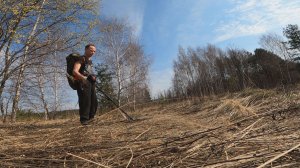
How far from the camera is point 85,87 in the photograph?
4.09 meters

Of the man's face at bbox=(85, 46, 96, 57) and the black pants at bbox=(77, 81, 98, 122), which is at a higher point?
the man's face at bbox=(85, 46, 96, 57)

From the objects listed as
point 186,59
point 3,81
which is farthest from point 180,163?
point 186,59

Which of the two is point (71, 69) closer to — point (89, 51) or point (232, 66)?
point (89, 51)

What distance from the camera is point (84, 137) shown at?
8.39ft

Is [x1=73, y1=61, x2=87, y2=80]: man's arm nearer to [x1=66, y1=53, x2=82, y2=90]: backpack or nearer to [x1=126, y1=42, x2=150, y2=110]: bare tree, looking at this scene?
[x1=66, y1=53, x2=82, y2=90]: backpack

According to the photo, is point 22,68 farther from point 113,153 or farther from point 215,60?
point 215,60

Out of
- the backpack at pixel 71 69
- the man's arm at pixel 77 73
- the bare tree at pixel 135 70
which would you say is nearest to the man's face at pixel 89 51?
the backpack at pixel 71 69

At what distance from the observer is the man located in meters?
3.99

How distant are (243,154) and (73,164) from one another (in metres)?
0.97

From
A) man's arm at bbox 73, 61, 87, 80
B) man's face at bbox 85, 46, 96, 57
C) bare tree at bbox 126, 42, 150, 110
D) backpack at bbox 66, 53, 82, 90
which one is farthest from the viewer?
bare tree at bbox 126, 42, 150, 110

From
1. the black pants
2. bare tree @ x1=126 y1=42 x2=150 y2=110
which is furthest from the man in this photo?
bare tree @ x1=126 y1=42 x2=150 y2=110

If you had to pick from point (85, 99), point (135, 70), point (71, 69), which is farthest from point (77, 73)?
point (135, 70)

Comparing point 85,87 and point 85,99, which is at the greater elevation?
point 85,87

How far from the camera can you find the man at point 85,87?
3.99 meters
